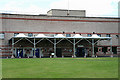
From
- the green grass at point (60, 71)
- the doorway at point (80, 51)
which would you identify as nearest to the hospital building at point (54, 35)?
the doorway at point (80, 51)

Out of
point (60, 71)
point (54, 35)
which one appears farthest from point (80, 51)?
point (60, 71)

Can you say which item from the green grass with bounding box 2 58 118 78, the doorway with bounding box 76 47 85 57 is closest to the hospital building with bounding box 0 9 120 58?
the doorway with bounding box 76 47 85 57

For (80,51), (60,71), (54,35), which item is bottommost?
(80,51)

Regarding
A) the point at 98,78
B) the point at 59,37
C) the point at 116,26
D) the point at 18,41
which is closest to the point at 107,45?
the point at 116,26

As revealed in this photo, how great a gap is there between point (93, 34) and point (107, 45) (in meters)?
5.78

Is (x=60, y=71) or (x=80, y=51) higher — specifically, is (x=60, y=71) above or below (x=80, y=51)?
above

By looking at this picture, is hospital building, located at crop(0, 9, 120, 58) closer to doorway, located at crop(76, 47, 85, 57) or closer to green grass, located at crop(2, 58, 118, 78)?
doorway, located at crop(76, 47, 85, 57)

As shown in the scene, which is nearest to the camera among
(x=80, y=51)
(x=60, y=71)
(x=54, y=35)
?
(x=60, y=71)

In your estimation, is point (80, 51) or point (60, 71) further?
point (80, 51)

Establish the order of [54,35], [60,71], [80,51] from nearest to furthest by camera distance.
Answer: [60,71] < [54,35] < [80,51]

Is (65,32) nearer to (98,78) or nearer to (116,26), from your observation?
(116,26)

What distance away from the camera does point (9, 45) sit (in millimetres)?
54344

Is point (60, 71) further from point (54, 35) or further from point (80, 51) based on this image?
point (80, 51)

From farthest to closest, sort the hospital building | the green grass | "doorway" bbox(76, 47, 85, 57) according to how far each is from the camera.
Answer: "doorway" bbox(76, 47, 85, 57) → the hospital building → the green grass
